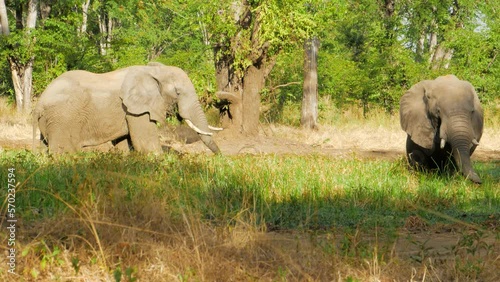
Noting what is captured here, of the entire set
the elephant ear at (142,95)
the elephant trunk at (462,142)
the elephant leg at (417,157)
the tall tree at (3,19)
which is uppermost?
the tall tree at (3,19)

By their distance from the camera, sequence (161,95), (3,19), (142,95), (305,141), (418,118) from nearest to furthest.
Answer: (418,118) < (142,95) < (161,95) < (305,141) < (3,19)

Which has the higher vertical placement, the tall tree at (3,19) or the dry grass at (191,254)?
the tall tree at (3,19)

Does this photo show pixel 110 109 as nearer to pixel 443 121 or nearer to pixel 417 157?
pixel 417 157

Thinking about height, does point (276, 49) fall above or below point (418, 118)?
above

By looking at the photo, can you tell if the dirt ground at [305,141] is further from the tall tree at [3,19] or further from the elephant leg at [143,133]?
the tall tree at [3,19]

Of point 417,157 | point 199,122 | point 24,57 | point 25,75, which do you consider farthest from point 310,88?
point 417,157

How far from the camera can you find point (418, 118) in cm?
1170

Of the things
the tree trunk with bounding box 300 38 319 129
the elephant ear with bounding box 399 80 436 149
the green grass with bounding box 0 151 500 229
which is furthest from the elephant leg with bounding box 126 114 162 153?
the tree trunk with bounding box 300 38 319 129

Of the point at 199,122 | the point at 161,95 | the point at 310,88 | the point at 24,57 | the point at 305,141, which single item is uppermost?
the point at 24,57

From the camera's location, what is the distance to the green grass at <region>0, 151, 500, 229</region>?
7328mm

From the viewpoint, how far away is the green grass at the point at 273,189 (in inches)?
289

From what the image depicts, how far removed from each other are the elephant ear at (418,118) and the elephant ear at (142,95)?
4267 mm

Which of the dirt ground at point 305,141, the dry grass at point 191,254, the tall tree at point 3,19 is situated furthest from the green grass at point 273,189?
the tall tree at point 3,19

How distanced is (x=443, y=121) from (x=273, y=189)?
3307 millimetres
